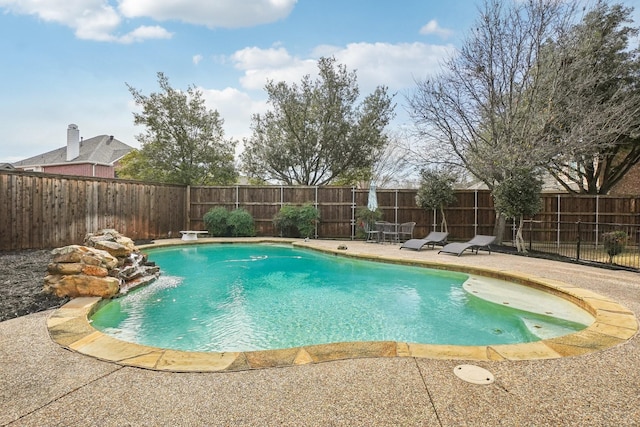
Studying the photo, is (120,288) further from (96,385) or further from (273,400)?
(273,400)

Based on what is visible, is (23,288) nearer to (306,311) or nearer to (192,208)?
(306,311)

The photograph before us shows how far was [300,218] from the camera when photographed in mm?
12461

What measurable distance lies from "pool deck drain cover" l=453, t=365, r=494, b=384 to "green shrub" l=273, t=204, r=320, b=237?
10.1 meters

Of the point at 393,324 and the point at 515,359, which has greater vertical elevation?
the point at 515,359

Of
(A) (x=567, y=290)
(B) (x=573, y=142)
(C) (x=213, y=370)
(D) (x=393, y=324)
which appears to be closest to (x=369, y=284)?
(D) (x=393, y=324)

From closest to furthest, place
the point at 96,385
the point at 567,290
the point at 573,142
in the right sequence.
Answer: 1. the point at 96,385
2. the point at 567,290
3. the point at 573,142

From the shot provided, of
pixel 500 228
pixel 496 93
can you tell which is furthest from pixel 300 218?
pixel 496 93

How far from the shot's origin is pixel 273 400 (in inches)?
77.8

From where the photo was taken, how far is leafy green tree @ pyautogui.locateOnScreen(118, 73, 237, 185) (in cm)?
1482

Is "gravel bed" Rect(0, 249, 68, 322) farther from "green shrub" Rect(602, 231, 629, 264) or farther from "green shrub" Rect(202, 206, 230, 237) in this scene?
"green shrub" Rect(602, 231, 629, 264)

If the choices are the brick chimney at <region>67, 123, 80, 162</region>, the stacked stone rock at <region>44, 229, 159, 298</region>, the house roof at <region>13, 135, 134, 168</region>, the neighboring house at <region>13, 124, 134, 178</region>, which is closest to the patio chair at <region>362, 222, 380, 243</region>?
the stacked stone rock at <region>44, 229, 159, 298</region>

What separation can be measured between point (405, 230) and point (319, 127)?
691 centimetres

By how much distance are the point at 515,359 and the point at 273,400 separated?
1842 mm

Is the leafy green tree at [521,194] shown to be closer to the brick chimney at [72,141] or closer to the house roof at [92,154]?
the house roof at [92,154]
